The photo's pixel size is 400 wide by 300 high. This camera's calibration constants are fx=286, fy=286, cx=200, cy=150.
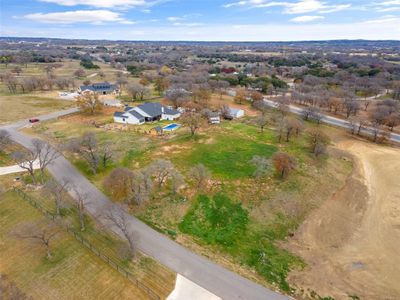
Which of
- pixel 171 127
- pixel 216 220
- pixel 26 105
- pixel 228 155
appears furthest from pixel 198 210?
pixel 26 105

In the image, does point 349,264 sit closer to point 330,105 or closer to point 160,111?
point 160,111

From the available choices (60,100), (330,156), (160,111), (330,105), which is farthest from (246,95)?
(60,100)

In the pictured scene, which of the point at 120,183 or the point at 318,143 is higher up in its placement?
the point at 120,183

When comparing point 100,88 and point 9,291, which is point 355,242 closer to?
point 9,291

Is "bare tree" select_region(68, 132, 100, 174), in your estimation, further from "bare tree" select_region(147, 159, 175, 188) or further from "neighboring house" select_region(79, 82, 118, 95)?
"neighboring house" select_region(79, 82, 118, 95)

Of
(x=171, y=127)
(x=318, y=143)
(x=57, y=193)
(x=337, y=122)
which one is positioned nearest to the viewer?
(x=57, y=193)

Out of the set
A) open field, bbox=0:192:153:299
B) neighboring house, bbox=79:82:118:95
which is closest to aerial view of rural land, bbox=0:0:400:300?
open field, bbox=0:192:153:299

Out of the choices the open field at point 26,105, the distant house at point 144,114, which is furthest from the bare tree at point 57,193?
the open field at point 26,105
